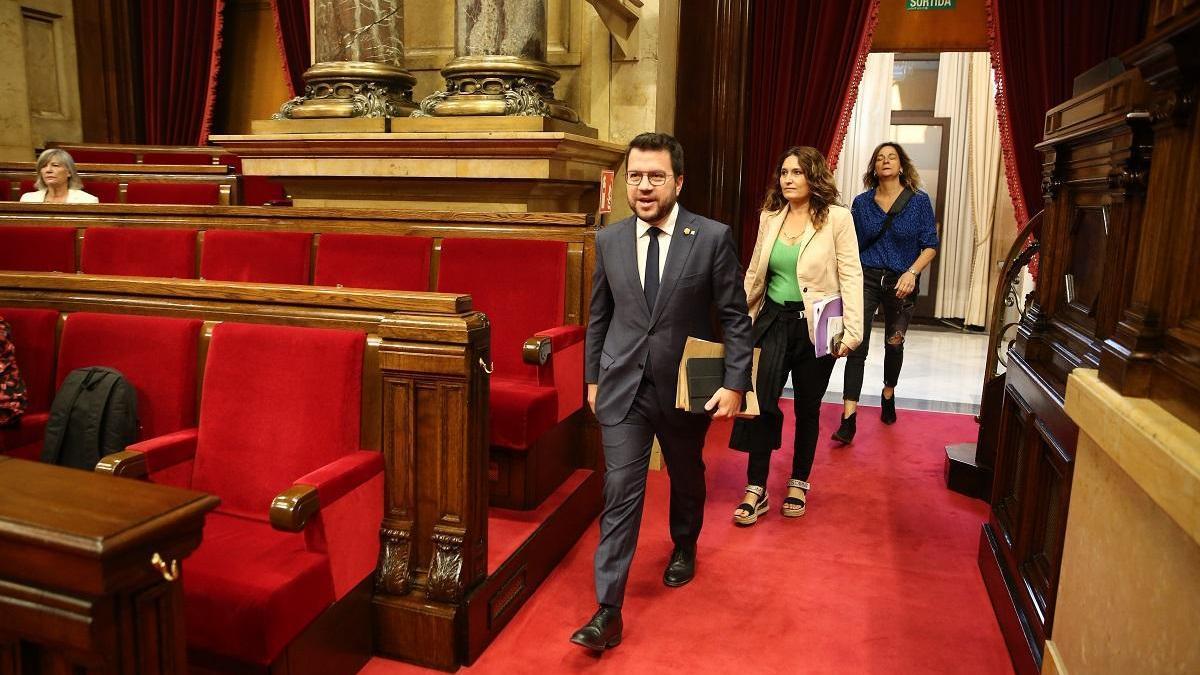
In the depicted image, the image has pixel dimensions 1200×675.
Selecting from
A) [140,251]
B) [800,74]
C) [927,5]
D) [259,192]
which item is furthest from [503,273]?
[927,5]

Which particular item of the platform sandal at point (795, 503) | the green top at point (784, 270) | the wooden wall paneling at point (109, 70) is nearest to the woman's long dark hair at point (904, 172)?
the green top at point (784, 270)

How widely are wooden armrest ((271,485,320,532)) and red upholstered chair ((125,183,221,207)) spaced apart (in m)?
4.57

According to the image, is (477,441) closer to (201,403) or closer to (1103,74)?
(201,403)

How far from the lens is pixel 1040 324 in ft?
8.99

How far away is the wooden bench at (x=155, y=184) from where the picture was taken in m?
5.83

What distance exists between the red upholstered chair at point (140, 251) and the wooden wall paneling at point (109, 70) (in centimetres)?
449

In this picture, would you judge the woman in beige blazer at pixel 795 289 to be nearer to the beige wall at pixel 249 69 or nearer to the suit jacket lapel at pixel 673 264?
the suit jacket lapel at pixel 673 264

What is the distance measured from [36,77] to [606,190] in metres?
6.18

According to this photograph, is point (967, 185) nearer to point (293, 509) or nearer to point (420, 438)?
point (420, 438)

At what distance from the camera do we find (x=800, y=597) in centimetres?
289

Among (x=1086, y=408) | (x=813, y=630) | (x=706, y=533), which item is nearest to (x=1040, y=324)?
(x=1086, y=408)

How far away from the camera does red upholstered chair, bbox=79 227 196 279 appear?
3.82 meters

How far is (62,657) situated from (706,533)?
2.65 metres

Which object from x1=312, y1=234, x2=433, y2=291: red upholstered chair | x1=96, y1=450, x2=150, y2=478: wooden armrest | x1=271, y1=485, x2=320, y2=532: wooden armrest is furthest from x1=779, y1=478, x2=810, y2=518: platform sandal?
x1=96, y1=450, x2=150, y2=478: wooden armrest
